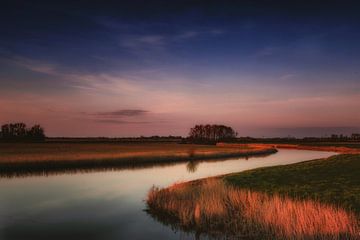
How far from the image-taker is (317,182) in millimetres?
27531

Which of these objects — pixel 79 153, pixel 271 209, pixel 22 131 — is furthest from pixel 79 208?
pixel 22 131

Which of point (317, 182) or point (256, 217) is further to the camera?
point (317, 182)

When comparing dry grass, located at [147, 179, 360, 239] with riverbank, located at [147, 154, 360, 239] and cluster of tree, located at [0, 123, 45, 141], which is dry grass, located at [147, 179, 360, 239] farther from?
cluster of tree, located at [0, 123, 45, 141]

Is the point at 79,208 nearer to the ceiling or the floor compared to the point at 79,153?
nearer to the floor

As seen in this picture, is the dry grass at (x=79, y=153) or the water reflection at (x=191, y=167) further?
the dry grass at (x=79, y=153)

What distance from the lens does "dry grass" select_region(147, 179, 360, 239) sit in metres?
14.5

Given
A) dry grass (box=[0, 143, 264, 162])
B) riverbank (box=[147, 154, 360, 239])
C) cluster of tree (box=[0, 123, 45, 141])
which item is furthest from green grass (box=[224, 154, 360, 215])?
cluster of tree (box=[0, 123, 45, 141])

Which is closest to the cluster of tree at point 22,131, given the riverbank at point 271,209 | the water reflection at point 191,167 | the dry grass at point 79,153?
the dry grass at point 79,153

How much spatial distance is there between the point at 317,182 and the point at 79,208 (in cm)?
1840

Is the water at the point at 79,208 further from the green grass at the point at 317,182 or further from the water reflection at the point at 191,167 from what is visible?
the green grass at the point at 317,182

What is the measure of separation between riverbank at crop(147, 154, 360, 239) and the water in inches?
59.3

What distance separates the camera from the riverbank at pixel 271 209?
583 inches

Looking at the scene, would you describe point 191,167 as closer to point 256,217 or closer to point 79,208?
point 79,208

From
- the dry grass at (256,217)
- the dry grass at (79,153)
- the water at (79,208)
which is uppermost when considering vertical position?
the dry grass at (79,153)
